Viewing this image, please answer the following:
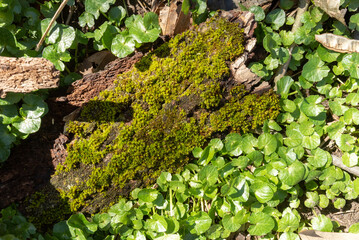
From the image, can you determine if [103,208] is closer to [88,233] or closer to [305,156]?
[88,233]

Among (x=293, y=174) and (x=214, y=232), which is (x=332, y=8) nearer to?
(x=293, y=174)

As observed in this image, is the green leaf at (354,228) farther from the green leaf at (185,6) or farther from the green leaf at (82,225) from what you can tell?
the green leaf at (185,6)

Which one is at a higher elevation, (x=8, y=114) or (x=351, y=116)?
(x=8, y=114)

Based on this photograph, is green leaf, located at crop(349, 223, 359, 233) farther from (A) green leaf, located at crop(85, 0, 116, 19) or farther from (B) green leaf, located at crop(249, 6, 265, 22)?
(A) green leaf, located at crop(85, 0, 116, 19)

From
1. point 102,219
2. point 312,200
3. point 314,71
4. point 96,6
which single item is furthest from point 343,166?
point 96,6

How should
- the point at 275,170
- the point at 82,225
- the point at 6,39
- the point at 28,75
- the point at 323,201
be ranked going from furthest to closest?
the point at 323,201 < the point at 275,170 < the point at 82,225 < the point at 6,39 < the point at 28,75

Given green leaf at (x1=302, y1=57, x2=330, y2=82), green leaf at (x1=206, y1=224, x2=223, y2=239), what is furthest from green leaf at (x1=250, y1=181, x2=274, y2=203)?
green leaf at (x1=302, y1=57, x2=330, y2=82)
